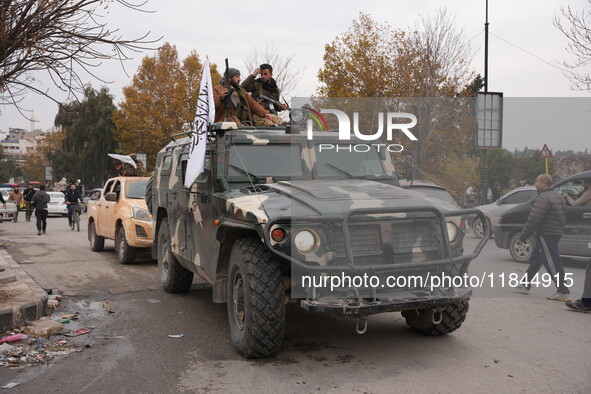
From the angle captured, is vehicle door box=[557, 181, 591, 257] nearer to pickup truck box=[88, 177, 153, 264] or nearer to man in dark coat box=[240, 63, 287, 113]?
man in dark coat box=[240, 63, 287, 113]

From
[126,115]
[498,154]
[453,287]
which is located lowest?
[453,287]

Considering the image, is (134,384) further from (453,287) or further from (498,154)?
(498,154)

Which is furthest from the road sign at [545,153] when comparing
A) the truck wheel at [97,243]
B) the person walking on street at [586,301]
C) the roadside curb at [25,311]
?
the truck wheel at [97,243]

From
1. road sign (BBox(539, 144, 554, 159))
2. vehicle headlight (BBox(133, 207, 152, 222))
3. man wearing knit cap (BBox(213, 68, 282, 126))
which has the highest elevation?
man wearing knit cap (BBox(213, 68, 282, 126))

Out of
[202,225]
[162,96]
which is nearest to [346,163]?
[202,225]

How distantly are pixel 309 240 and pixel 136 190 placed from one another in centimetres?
839

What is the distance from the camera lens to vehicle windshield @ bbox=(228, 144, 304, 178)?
20.4 ft

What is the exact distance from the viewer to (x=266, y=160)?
20.9 ft

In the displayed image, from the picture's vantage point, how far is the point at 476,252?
504 cm

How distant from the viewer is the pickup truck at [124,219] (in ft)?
36.7

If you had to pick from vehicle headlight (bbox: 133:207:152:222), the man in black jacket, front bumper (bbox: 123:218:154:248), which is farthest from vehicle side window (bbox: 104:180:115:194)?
the man in black jacket

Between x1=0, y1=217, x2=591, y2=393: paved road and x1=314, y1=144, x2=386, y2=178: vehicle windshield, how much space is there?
1577mm

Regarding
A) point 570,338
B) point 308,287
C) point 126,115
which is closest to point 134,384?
point 308,287

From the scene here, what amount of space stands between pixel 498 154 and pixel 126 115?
32.3m
